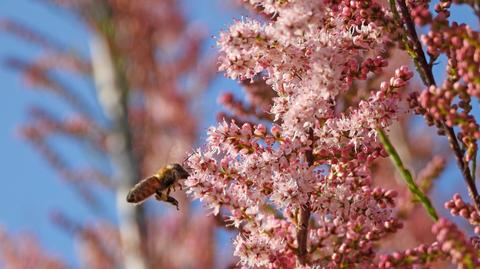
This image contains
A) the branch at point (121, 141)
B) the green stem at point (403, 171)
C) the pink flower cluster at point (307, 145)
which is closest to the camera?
the green stem at point (403, 171)

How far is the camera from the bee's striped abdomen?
3.01 metres

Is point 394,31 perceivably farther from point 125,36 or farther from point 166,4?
point 166,4

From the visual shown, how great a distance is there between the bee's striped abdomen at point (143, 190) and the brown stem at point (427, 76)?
145 cm

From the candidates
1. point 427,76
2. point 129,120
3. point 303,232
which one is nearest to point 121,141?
point 129,120

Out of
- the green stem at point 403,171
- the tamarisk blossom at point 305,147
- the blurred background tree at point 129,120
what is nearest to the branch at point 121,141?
the blurred background tree at point 129,120

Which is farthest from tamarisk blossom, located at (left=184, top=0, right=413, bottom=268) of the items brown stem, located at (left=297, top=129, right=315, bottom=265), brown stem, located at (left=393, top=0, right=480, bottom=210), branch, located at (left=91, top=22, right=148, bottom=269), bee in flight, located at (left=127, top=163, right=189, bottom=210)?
branch, located at (left=91, top=22, right=148, bottom=269)

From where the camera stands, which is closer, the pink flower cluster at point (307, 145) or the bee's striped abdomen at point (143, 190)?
the pink flower cluster at point (307, 145)

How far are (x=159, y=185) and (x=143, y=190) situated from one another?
0.07 metres

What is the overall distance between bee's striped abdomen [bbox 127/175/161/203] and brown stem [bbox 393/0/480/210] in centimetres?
145

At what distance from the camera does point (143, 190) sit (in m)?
3.01

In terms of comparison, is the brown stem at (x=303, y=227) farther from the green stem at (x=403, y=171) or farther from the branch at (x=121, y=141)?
the branch at (x=121, y=141)

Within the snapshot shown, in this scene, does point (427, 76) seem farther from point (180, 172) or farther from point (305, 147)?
point (180, 172)

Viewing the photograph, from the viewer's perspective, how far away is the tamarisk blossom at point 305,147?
1.87 metres

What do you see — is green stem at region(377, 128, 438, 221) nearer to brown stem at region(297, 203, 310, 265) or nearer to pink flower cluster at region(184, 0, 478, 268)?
pink flower cluster at region(184, 0, 478, 268)
